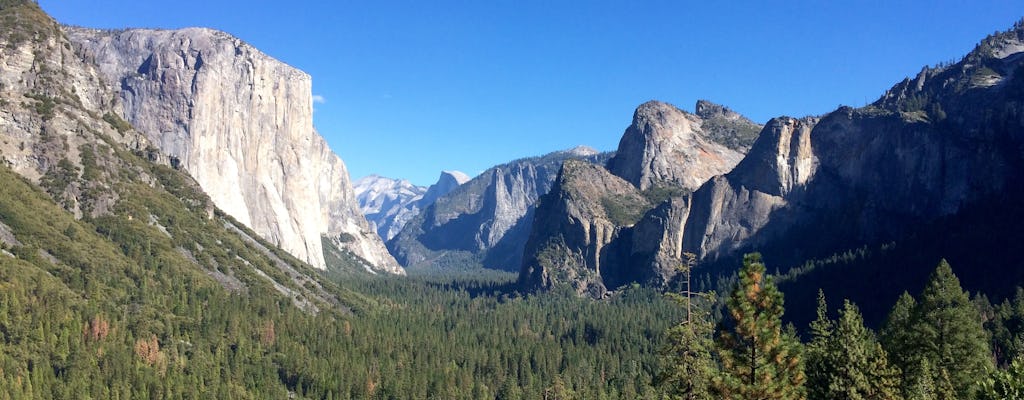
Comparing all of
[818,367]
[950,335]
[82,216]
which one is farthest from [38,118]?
[950,335]

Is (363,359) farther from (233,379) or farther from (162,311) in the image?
(162,311)

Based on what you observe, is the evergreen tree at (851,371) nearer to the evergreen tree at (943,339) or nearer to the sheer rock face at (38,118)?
the evergreen tree at (943,339)

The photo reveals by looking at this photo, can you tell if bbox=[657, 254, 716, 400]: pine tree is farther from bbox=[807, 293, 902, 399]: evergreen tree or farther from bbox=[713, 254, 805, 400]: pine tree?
bbox=[807, 293, 902, 399]: evergreen tree

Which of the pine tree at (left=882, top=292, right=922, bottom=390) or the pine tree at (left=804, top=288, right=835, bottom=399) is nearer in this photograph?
the pine tree at (left=804, top=288, right=835, bottom=399)

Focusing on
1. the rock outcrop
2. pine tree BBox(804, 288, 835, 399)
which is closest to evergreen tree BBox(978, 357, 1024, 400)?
pine tree BBox(804, 288, 835, 399)

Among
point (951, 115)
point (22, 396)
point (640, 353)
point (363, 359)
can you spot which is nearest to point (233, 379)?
point (363, 359)

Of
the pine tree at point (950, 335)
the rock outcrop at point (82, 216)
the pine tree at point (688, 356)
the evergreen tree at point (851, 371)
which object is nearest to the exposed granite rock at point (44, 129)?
the rock outcrop at point (82, 216)
